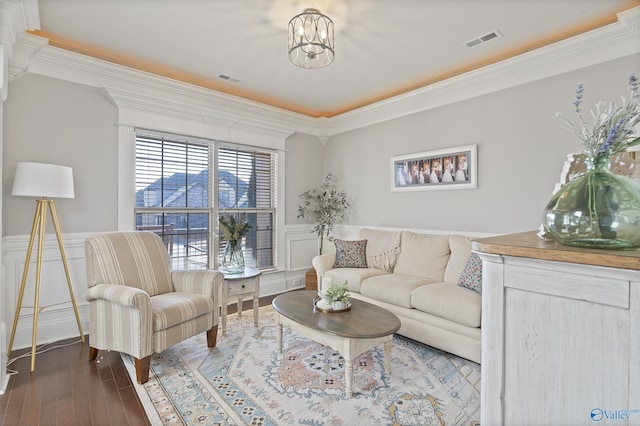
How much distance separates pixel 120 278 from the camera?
2.77m

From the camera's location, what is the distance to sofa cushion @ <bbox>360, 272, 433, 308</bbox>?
3131mm

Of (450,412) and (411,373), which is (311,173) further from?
(450,412)

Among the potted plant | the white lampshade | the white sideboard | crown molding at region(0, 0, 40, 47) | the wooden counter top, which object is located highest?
crown molding at region(0, 0, 40, 47)

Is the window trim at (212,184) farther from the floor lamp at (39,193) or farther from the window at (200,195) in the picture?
the floor lamp at (39,193)

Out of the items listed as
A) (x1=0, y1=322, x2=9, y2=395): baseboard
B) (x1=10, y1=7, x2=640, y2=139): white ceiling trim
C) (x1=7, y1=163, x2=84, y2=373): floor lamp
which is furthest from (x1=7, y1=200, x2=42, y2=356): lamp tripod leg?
(x1=10, y1=7, x2=640, y2=139): white ceiling trim

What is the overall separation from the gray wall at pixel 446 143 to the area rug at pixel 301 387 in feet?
5.13

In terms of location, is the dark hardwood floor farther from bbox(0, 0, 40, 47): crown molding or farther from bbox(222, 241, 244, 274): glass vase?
bbox(0, 0, 40, 47): crown molding

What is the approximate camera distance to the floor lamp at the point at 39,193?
2637mm

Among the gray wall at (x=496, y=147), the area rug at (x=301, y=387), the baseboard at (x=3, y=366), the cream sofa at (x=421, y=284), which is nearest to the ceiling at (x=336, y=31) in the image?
the gray wall at (x=496, y=147)

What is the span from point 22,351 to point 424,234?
4158mm

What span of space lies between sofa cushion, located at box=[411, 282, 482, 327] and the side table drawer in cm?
161

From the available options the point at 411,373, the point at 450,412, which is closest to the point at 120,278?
the point at 411,373

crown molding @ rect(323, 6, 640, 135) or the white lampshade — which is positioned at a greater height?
crown molding @ rect(323, 6, 640, 135)

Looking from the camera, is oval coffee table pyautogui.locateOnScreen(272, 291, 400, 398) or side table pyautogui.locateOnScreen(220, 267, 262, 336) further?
side table pyautogui.locateOnScreen(220, 267, 262, 336)
